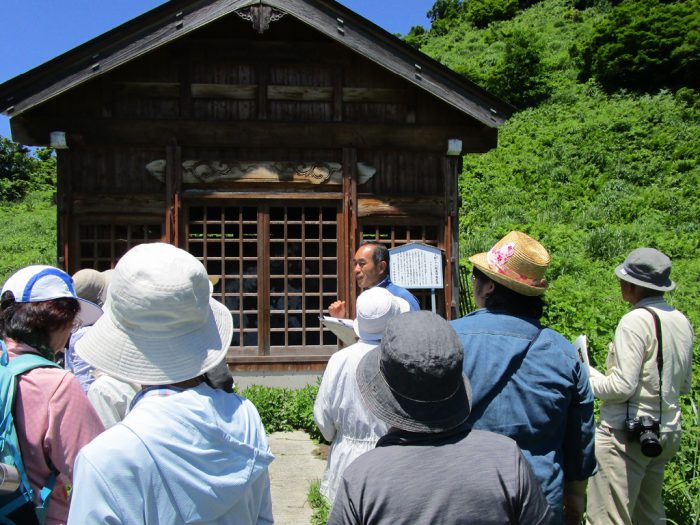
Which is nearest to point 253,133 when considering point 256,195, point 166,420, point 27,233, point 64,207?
point 256,195

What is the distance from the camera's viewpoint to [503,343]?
271 cm

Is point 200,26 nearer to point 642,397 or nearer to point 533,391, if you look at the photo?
point 642,397

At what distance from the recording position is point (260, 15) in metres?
7.72

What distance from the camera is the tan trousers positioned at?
3934 mm

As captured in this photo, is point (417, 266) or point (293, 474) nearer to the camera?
point (293, 474)

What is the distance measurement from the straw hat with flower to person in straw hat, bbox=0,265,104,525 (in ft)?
5.96

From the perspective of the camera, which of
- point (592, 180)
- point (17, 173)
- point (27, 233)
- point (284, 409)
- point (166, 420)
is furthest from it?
point (17, 173)

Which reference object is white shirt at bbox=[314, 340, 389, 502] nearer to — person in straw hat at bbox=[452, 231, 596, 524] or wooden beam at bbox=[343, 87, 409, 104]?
person in straw hat at bbox=[452, 231, 596, 524]

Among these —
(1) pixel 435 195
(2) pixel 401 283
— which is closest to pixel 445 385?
(2) pixel 401 283

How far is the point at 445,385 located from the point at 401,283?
20.8ft

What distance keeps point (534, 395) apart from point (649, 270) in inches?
71.4

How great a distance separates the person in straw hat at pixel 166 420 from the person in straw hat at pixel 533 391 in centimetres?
106

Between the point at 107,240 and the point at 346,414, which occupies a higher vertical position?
the point at 107,240

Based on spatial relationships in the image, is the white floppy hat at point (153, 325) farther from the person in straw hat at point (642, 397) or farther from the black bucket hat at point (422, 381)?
the person in straw hat at point (642, 397)
